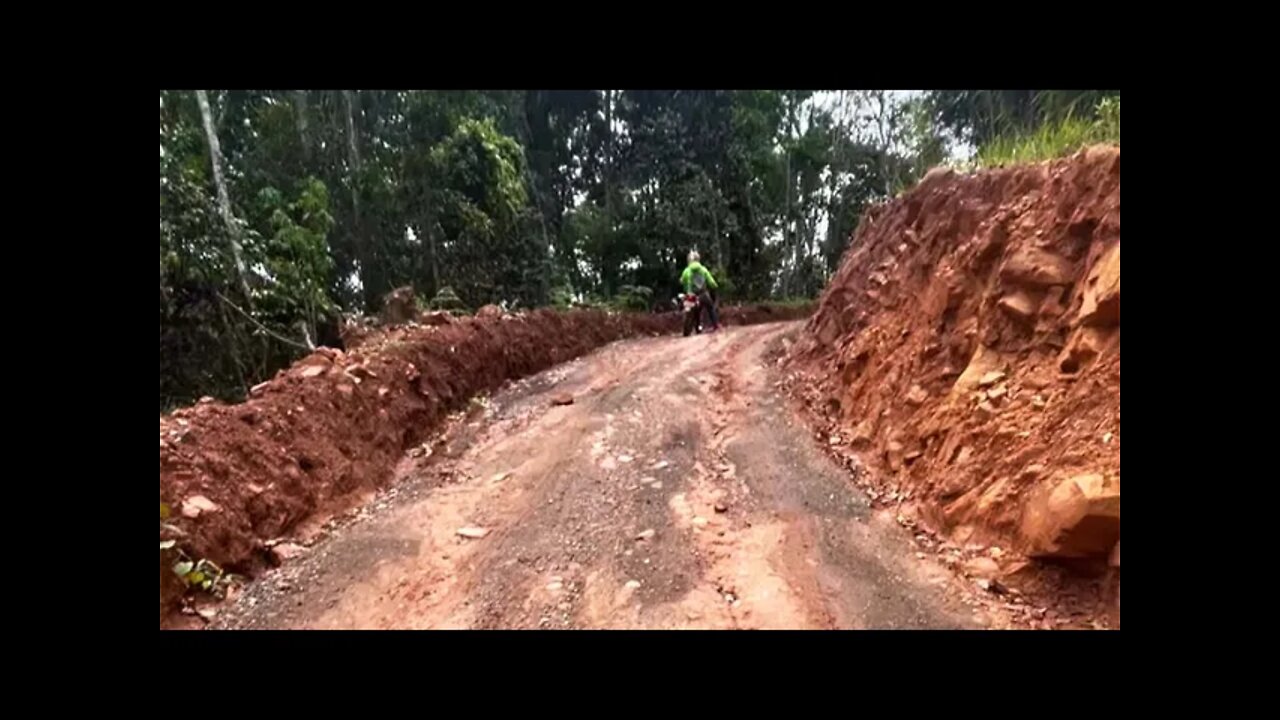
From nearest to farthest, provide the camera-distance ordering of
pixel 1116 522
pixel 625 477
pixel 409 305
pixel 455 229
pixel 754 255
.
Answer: pixel 1116 522 < pixel 625 477 < pixel 409 305 < pixel 455 229 < pixel 754 255

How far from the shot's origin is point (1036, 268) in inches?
152

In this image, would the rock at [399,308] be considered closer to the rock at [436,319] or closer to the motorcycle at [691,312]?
the rock at [436,319]

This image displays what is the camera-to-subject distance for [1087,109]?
4.04 m

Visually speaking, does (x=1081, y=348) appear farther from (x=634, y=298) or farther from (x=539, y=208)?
(x=539, y=208)

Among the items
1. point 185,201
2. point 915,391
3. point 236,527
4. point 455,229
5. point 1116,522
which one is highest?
point 455,229

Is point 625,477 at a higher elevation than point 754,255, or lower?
lower

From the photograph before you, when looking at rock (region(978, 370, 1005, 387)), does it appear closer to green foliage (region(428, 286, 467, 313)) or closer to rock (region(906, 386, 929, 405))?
rock (region(906, 386, 929, 405))

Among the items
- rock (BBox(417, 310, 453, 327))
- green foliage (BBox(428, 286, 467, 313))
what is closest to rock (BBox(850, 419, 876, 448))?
rock (BBox(417, 310, 453, 327))

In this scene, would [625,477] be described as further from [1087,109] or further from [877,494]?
[1087,109]

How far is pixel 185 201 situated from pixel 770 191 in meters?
19.9

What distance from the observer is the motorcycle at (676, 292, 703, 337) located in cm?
1231

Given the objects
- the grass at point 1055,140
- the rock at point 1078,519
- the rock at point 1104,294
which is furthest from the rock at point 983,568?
the grass at point 1055,140

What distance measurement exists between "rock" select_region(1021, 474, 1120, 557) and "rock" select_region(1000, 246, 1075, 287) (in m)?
1.42
